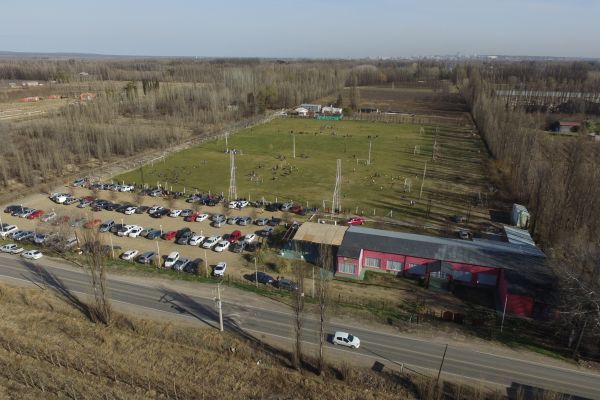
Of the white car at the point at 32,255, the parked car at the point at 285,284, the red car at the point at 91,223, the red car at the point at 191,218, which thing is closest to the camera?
the parked car at the point at 285,284

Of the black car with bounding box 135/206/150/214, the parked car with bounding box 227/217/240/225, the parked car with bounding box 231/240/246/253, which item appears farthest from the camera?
the black car with bounding box 135/206/150/214

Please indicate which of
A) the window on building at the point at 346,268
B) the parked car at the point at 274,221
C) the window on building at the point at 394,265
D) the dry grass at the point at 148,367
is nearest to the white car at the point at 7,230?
the dry grass at the point at 148,367

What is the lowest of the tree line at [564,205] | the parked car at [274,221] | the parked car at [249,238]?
the parked car at [249,238]

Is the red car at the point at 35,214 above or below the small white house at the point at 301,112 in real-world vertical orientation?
below

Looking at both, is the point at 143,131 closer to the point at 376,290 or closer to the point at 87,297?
the point at 87,297

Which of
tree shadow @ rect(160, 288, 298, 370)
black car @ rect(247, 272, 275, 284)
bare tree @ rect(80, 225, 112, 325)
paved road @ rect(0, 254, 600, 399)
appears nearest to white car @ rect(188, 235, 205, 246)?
paved road @ rect(0, 254, 600, 399)

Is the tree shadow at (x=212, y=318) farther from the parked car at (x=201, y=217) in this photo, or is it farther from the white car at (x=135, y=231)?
the parked car at (x=201, y=217)

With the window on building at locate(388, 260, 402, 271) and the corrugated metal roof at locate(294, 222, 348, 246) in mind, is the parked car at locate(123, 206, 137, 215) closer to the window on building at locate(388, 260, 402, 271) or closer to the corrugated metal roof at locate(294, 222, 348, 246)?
the corrugated metal roof at locate(294, 222, 348, 246)
